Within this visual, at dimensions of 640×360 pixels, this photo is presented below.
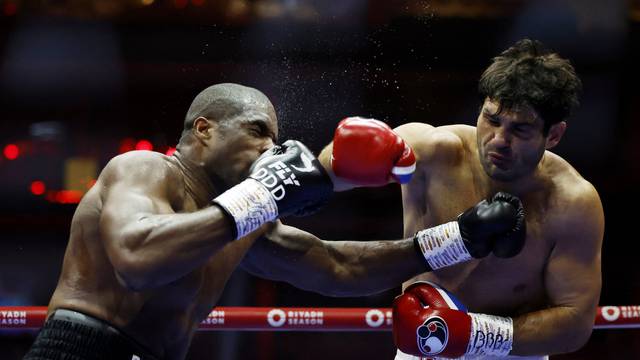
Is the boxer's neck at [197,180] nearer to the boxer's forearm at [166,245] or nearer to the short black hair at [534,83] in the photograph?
the boxer's forearm at [166,245]

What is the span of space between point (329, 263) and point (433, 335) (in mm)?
390

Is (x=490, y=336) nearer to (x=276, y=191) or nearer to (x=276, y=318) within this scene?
(x=276, y=191)

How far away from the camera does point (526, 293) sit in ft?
8.57

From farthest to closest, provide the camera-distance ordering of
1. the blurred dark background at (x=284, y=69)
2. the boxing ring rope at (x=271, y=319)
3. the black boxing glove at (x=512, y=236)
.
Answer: the blurred dark background at (x=284, y=69), the boxing ring rope at (x=271, y=319), the black boxing glove at (x=512, y=236)

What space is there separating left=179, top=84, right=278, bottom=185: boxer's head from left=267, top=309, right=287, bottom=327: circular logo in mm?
935

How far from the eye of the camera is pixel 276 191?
2.05 metres

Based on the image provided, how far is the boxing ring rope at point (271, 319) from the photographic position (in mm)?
3090

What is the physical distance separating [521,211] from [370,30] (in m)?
4.33

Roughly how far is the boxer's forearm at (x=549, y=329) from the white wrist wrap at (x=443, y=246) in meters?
0.28

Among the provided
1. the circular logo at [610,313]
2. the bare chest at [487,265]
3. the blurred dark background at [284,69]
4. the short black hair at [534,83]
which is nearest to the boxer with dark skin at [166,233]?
the bare chest at [487,265]

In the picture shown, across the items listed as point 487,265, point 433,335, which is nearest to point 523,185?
point 487,265

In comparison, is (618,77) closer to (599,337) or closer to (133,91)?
(599,337)

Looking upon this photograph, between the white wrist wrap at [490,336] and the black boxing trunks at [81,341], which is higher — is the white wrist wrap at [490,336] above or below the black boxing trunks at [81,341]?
below

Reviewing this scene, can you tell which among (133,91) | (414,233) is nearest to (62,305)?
(414,233)
